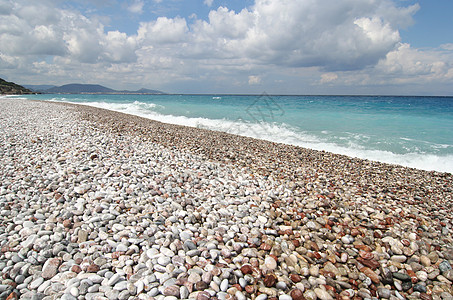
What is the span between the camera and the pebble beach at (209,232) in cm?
278

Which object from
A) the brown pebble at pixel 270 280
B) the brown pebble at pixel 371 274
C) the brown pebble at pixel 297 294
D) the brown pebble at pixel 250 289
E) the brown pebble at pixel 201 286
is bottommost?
the brown pebble at pixel 371 274

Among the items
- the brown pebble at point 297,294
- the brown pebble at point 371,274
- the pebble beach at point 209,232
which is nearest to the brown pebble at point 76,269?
the pebble beach at point 209,232

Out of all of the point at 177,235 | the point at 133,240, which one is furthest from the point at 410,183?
the point at 133,240

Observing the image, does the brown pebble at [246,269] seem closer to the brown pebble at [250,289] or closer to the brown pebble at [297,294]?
the brown pebble at [250,289]

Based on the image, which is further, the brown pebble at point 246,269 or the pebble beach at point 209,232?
the brown pebble at point 246,269

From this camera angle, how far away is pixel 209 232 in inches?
148

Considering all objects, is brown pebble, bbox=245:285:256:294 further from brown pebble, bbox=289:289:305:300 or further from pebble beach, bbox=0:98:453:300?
brown pebble, bbox=289:289:305:300

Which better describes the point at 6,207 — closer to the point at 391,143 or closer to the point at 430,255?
the point at 430,255

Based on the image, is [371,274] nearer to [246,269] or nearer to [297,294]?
[297,294]

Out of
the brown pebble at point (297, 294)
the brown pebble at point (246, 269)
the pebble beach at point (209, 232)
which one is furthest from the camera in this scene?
the brown pebble at point (246, 269)

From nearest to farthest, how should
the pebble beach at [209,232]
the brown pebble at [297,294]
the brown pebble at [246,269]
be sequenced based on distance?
the brown pebble at [297,294] → the pebble beach at [209,232] → the brown pebble at [246,269]

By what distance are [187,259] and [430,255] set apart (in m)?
3.65

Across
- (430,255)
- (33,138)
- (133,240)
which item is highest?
(33,138)

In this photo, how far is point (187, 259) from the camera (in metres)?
3.13
